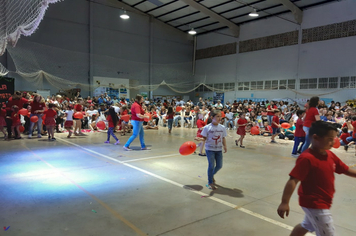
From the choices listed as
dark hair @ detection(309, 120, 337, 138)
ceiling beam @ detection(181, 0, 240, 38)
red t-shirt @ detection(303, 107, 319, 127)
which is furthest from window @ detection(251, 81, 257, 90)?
dark hair @ detection(309, 120, 337, 138)

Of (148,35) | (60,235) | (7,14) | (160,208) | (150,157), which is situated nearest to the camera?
(60,235)

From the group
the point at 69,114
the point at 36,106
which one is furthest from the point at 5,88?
the point at 69,114

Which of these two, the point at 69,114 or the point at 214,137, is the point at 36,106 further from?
the point at 214,137

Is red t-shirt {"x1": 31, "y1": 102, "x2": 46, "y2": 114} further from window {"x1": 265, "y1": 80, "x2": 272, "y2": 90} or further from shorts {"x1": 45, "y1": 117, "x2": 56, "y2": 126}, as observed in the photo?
window {"x1": 265, "y1": 80, "x2": 272, "y2": 90}

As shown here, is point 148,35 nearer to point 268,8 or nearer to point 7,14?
point 268,8

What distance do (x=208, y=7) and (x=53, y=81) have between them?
15.1 meters

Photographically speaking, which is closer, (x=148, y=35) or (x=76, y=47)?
(x=76, y=47)

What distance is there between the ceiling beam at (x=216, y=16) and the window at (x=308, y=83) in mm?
8525

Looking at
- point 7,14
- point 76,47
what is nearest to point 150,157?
point 7,14

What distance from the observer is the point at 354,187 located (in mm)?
5148

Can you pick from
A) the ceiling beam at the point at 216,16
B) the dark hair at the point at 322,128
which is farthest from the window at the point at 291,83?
the dark hair at the point at 322,128

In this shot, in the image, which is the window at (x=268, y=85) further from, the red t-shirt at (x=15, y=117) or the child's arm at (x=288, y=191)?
the child's arm at (x=288, y=191)

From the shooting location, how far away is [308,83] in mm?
20938

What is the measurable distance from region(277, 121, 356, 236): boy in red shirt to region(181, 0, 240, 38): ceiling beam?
22013 mm
